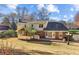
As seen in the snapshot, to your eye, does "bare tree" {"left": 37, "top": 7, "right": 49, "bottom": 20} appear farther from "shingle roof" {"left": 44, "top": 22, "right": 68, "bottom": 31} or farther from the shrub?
the shrub

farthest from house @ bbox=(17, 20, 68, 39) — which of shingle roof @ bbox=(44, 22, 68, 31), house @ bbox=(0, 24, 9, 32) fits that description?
house @ bbox=(0, 24, 9, 32)

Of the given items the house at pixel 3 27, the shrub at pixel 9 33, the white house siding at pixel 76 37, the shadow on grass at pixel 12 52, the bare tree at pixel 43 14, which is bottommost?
the shadow on grass at pixel 12 52

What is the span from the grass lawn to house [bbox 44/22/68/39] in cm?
7

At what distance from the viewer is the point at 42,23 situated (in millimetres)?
1729

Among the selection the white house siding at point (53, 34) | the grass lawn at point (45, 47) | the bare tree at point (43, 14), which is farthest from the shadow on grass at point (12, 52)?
the bare tree at point (43, 14)

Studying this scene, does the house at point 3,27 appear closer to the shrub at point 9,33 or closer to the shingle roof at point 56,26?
the shrub at point 9,33

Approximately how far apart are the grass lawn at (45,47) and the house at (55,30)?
69mm

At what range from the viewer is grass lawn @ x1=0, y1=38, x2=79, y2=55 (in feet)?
5.60

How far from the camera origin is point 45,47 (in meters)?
1.73

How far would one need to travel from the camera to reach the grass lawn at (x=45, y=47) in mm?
1708

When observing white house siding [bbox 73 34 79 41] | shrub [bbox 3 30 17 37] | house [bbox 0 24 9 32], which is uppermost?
house [bbox 0 24 9 32]
